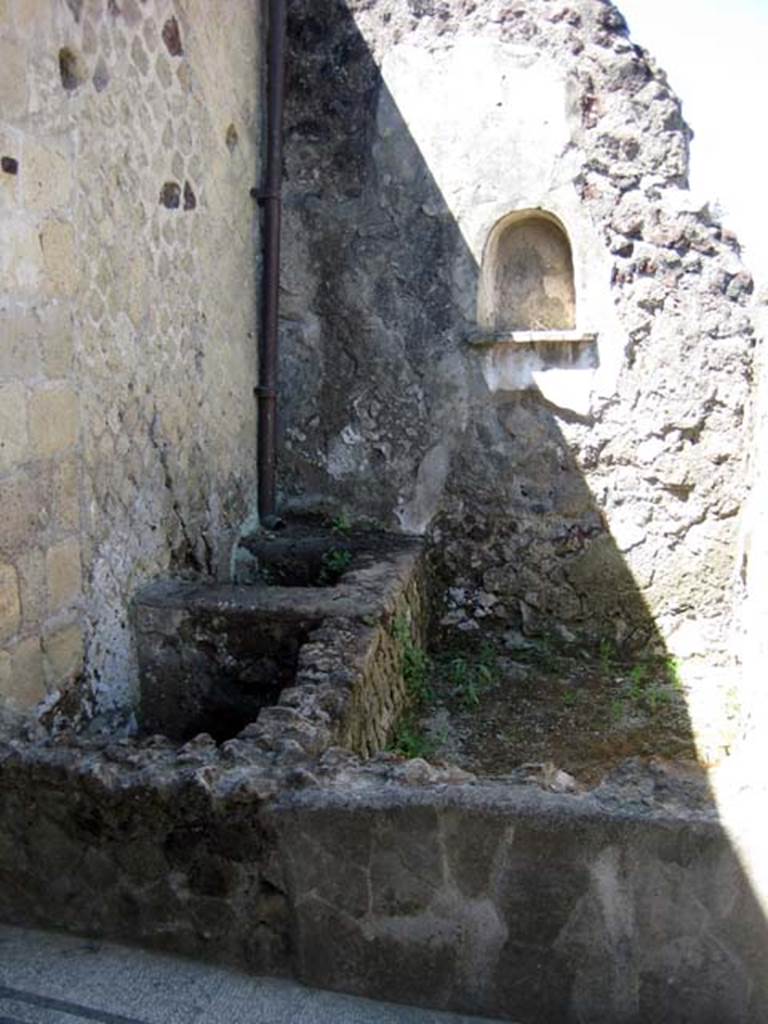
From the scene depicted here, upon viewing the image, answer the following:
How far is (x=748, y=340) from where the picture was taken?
4.49 metres

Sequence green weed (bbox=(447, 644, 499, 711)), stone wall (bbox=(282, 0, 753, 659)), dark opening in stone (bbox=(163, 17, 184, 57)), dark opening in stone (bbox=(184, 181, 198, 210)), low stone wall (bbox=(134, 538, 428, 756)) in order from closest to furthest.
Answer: low stone wall (bbox=(134, 538, 428, 756)) < dark opening in stone (bbox=(163, 17, 184, 57)) < dark opening in stone (bbox=(184, 181, 198, 210)) < green weed (bbox=(447, 644, 499, 711)) < stone wall (bbox=(282, 0, 753, 659))

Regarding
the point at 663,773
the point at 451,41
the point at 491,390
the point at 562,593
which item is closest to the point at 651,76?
the point at 451,41

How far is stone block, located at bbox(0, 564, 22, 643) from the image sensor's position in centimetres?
279

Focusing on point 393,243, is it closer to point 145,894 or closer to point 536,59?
point 536,59

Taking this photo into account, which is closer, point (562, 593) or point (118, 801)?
point (118, 801)

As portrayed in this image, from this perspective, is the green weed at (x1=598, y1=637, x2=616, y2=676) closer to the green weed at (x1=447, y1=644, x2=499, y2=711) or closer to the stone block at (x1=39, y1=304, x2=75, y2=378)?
the green weed at (x1=447, y1=644, x2=499, y2=711)

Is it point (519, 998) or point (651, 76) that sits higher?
point (651, 76)

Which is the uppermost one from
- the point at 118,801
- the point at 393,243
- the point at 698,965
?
the point at 393,243

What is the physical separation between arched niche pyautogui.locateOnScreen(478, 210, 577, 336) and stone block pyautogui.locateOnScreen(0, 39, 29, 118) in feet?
8.30

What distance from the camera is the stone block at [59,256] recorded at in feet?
9.64

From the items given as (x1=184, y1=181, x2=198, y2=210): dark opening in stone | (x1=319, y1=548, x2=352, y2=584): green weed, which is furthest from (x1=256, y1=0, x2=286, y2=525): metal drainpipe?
(x1=184, y1=181, x2=198, y2=210): dark opening in stone

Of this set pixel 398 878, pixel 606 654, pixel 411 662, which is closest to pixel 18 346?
pixel 398 878

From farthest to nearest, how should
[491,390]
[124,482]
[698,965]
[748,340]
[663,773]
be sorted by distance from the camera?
[491,390] → [748,340] → [124,482] → [663,773] → [698,965]

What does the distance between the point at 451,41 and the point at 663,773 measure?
12.7 feet
